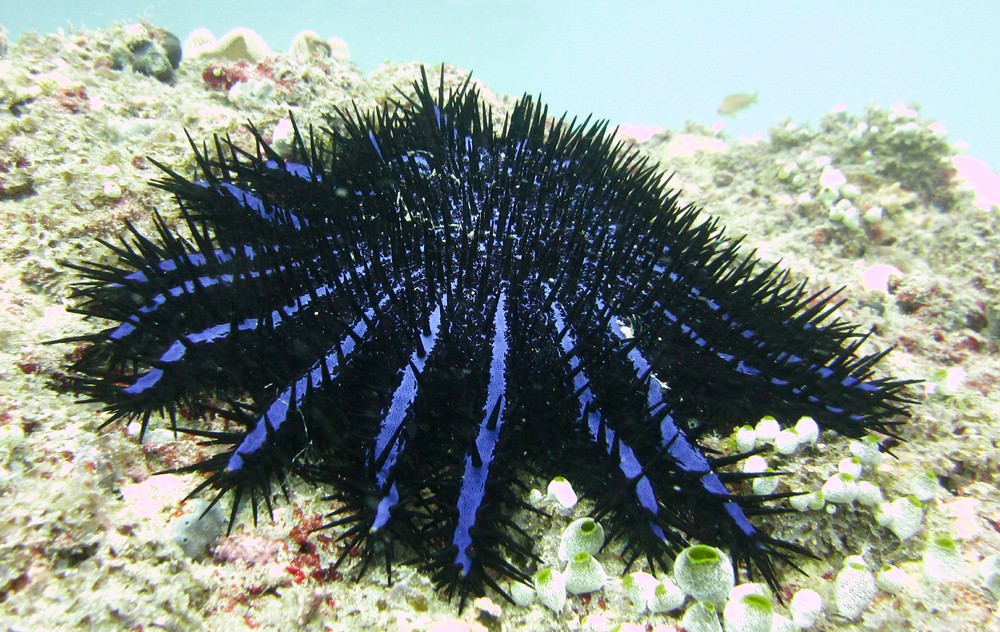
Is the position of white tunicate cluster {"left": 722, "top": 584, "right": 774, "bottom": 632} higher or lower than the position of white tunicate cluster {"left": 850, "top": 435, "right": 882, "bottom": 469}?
lower

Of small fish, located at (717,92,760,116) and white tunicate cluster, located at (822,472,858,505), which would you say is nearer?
white tunicate cluster, located at (822,472,858,505)

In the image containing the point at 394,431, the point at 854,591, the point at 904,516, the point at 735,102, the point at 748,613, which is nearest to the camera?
the point at 748,613

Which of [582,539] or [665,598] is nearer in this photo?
[665,598]

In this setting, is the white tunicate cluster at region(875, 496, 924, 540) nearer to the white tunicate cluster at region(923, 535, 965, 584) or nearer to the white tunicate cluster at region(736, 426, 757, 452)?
the white tunicate cluster at region(923, 535, 965, 584)

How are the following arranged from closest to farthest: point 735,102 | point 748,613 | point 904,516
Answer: point 748,613 < point 904,516 < point 735,102

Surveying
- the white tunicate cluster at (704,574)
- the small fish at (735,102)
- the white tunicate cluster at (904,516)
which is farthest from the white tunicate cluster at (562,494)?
the small fish at (735,102)

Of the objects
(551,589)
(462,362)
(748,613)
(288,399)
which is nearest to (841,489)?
(748,613)

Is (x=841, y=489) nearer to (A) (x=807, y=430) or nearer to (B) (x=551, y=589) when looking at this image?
(A) (x=807, y=430)

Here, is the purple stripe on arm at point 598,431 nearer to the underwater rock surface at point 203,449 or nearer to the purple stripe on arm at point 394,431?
the underwater rock surface at point 203,449

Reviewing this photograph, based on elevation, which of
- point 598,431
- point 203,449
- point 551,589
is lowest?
point 203,449

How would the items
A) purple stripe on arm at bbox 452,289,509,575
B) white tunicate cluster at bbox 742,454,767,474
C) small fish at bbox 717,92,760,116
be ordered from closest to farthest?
purple stripe on arm at bbox 452,289,509,575 → white tunicate cluster at bbox 742,454,767,474 → small fish at bbox 717,92,760,116

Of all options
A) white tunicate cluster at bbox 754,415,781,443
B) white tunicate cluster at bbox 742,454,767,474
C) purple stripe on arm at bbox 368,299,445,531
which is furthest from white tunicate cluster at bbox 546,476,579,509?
white tunicate cluster at bbox 754,415,781,443

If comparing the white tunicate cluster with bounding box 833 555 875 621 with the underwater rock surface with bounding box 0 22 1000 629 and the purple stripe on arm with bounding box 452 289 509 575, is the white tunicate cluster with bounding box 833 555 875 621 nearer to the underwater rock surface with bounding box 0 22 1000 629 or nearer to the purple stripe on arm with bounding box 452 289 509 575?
the underwater rock surface with bounding box 0 22 1000 629

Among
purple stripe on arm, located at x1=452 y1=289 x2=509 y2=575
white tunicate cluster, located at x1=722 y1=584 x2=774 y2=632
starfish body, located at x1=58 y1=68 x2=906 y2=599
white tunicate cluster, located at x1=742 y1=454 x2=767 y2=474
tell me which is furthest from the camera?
white tunicate cluster, located at x1=742 y1=454 x2=767 y2=474
